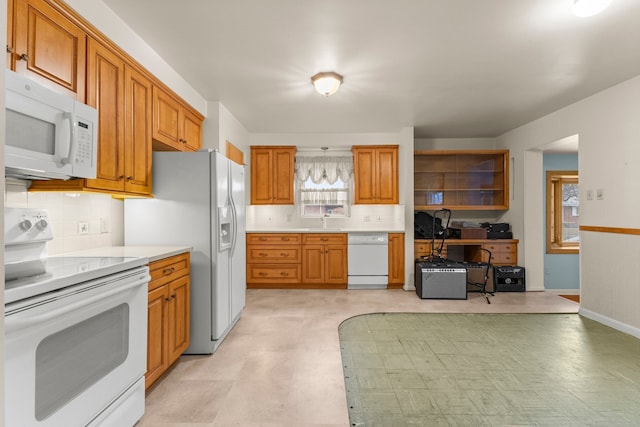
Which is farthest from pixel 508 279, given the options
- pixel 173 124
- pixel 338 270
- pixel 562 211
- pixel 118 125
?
pixel 118 125

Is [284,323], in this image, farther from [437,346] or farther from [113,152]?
[113,152]

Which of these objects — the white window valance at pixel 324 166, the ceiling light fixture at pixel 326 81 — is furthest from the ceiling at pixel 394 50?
the white window valance at pixel 324 166

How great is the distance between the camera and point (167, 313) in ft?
7.61

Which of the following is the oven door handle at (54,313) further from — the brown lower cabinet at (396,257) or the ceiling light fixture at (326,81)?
the brown lower cabinet at (396,257)

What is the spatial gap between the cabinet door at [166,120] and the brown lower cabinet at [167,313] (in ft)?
3.45

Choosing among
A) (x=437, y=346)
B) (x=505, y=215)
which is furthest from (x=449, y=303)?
(x=505, y=215)

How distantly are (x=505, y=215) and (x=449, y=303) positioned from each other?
2.17 metres

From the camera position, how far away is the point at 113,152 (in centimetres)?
220

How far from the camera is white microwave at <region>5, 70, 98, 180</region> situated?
1.35 m

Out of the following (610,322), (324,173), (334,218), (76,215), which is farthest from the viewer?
(334,218)

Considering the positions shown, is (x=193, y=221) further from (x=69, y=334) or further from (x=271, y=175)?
(x=271, y=175)

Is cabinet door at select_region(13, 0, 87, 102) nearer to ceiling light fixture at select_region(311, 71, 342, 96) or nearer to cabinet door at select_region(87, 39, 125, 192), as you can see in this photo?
cabinet door at select_region(87, 39, 125, 192)

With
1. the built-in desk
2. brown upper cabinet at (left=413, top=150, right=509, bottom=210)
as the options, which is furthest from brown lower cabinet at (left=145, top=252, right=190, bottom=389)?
brown upper cabinet at (left=413, top=150, right=509, bottom=210)

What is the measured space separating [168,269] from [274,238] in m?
2.86
